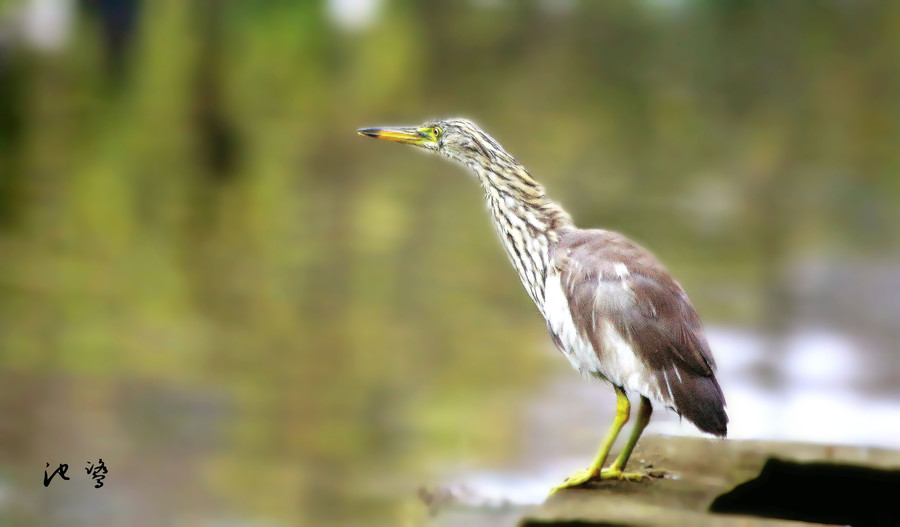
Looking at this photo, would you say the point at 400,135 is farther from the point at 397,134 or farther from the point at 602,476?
the point at 602,476

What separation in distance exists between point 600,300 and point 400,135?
344 millimetres

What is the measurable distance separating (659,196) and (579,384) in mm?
780

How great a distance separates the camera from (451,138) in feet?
4.15

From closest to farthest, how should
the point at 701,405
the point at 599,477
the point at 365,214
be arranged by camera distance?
the point at 701,405, the point at 599,477, the point at 365,214

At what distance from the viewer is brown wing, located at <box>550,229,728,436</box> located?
113cm

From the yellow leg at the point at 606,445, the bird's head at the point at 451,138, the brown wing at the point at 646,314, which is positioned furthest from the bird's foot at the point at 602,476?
the bird's head at the point at 451,138

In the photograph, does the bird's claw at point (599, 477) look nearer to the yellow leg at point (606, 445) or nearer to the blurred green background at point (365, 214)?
the yellow leg at point (606, 445)

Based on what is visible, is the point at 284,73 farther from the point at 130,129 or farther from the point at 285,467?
the point at 285,467

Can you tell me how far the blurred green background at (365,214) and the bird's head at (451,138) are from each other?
2.14 m

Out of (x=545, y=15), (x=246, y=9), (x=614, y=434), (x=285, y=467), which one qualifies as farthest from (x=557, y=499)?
(x=246, y=9)

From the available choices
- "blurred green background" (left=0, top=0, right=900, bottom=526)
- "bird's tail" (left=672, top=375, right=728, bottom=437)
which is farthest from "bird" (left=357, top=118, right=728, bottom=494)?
"blurred green background" (left=0, top=0, right=900, bottom=526)

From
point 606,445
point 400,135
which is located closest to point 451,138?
point 400,135

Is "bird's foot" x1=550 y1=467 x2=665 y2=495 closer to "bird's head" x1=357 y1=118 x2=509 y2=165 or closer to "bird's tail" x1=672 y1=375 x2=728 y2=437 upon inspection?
"bird's tail" x1=672 y1=375 x2=728 y2=437

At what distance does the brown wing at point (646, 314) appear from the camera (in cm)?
113
